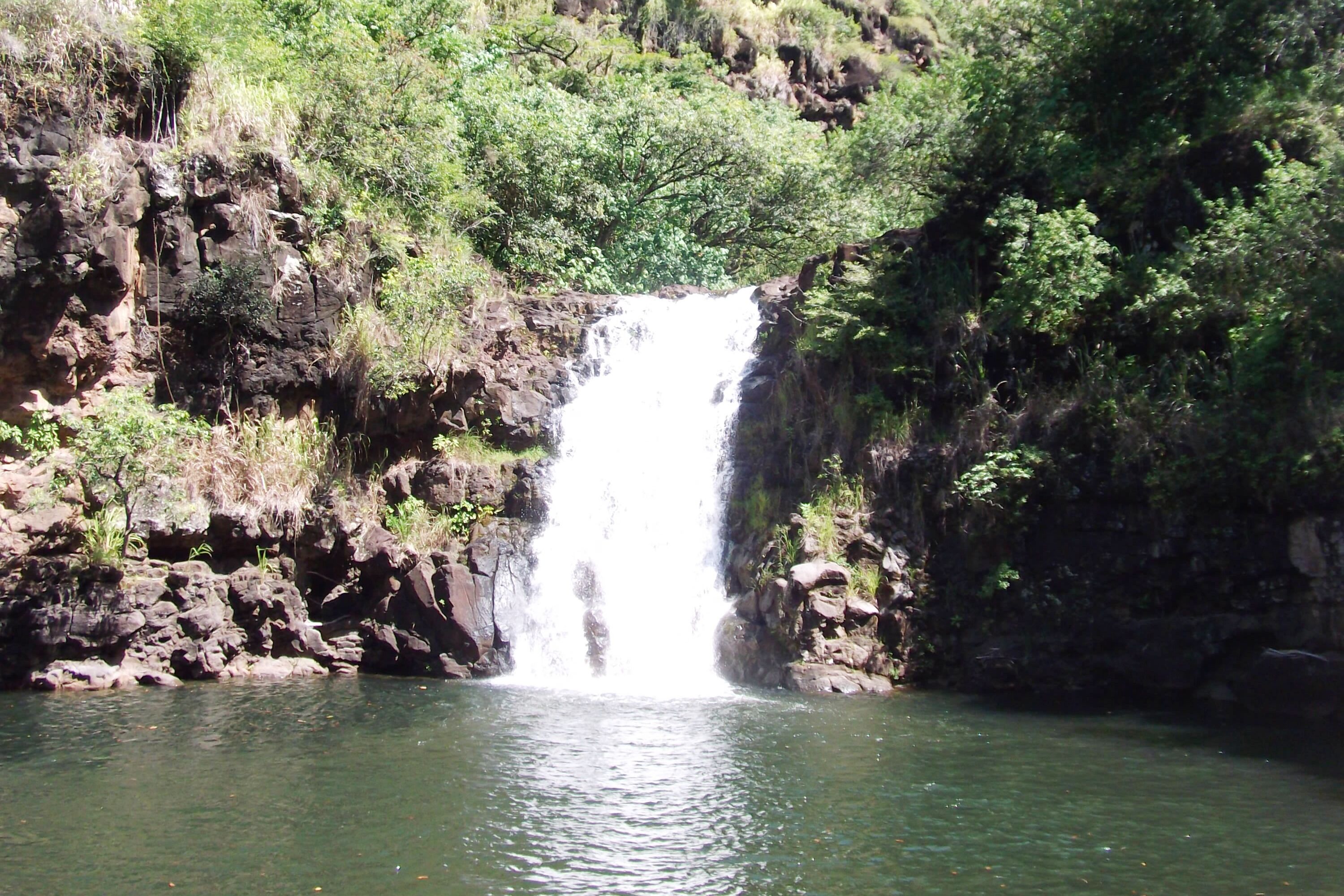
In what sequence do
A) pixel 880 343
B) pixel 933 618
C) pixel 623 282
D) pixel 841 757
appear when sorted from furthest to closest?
1. pixel 623 282
2. pixel 880 343
3. pixel 933 618
4. pixel 841 757

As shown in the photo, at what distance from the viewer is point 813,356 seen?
20.1 m

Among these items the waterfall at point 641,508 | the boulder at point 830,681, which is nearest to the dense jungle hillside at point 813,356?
the boulder at point 830,681

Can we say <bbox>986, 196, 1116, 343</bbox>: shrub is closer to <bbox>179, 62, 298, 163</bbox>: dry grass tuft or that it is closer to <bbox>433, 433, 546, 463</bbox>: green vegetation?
<bbox>433, 433, 546, 463</bbox>: green vegetation

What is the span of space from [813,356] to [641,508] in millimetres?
4349

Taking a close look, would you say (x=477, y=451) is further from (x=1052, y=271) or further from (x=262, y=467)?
(x=1052, y=271)

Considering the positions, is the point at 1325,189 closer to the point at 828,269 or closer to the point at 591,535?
the point at 828,269

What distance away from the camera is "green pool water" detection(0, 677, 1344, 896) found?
7.96 m

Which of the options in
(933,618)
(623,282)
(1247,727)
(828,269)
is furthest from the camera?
(623,282)

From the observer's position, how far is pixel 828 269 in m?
20.7

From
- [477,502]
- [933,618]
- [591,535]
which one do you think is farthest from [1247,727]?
[477,502]

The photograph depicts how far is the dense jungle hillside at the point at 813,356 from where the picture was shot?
15734 millimetres

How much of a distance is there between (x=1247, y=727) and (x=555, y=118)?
22214 millimetres

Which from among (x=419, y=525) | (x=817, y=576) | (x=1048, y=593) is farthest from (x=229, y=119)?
(x=1048, y=593)

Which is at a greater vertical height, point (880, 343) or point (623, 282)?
point (623, 282)
